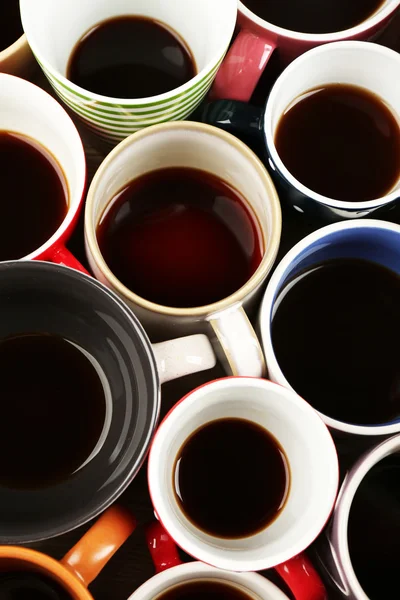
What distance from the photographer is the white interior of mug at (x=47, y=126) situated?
2.32ft

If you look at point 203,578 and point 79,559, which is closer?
point 79,559

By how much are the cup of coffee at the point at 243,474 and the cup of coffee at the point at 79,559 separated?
56 mm

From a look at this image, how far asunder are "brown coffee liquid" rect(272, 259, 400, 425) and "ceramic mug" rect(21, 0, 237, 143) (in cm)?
25

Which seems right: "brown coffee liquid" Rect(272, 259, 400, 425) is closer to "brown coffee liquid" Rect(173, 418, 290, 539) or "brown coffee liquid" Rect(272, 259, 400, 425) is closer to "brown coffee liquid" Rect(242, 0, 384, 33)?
"brown coffee liquid" Rect(173, 418, 290, 539)

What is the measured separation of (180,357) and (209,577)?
0.28 m

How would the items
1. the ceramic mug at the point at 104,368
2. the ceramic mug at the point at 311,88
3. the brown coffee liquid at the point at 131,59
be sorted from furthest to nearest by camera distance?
1. the brown coffee liquid at the point at 131,59
2. the ceramic mug at the point at 311,88
3. the ceramic mug at the point at 104,368

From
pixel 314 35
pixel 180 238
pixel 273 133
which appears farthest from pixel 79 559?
pixel 314 35

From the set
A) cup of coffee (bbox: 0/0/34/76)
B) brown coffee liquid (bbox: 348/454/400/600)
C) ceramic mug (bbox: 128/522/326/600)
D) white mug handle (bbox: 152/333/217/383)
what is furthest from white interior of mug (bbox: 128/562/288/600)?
cup of coffee (bbox: 0/0/34/76)

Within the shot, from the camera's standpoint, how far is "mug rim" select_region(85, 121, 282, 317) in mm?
666

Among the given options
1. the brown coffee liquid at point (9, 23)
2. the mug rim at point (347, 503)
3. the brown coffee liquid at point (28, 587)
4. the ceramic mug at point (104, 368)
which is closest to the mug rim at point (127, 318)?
the ceramic mug at point (104, 368)

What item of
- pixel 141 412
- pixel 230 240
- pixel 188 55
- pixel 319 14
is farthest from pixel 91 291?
pixel 319 14

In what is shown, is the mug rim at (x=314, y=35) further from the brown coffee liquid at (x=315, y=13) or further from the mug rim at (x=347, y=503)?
the mug rim at (x=347, y=503)

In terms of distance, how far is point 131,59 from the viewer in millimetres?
845

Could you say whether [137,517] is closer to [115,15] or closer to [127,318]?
[127,318]
